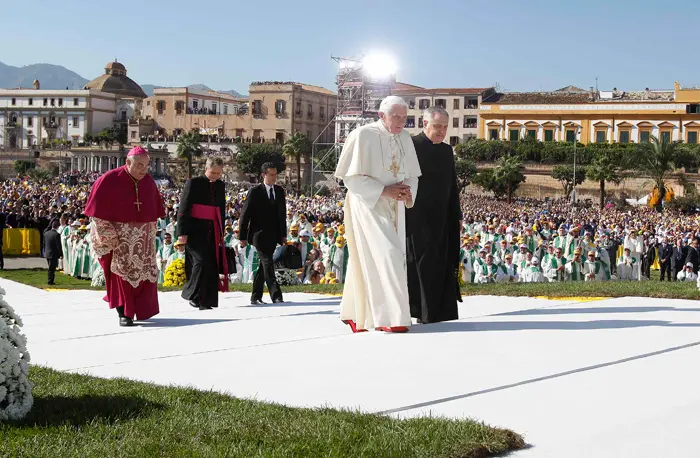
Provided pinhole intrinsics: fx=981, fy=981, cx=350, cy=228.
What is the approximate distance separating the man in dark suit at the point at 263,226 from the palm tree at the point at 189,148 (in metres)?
84.1

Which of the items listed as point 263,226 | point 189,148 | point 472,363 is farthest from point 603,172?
point 472,363

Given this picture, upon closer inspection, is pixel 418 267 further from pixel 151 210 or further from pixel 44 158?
pixel 44 158

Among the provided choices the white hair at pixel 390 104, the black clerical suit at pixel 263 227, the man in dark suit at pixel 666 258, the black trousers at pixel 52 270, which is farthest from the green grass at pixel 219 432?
the man in dark suit at pixel 666 258

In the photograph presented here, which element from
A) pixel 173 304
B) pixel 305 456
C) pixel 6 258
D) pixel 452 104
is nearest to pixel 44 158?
pixel 452 104

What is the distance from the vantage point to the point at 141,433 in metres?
4.00

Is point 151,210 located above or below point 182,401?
above

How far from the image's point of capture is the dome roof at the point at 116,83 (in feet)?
414

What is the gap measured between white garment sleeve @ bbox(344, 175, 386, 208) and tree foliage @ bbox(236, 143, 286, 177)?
82.2 m

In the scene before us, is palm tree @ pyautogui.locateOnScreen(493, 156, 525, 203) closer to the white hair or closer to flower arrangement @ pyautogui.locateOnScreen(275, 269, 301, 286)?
flower arrangement @ pyautogui.locateOnScreen(275, 269, 301, 286)

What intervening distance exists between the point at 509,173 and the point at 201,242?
61.4m

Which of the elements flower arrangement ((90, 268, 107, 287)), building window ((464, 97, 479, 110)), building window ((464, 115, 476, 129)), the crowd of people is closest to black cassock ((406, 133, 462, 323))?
the crowd of people

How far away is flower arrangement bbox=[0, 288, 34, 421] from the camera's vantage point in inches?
166

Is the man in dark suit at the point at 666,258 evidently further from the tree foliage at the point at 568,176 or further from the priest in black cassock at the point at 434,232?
the tree foliage at the point at 568,176

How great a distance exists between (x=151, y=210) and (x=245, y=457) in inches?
200
